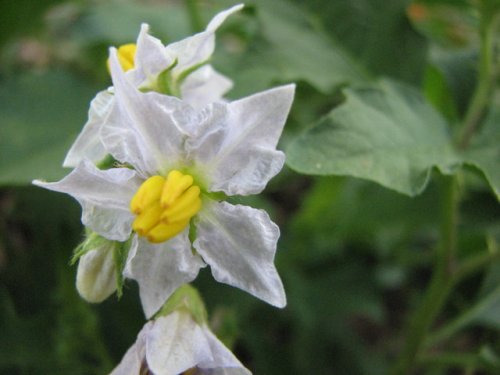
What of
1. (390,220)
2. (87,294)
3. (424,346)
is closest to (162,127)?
(87,294)

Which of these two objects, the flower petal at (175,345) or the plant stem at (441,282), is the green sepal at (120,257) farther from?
the plant stem at (441,282)

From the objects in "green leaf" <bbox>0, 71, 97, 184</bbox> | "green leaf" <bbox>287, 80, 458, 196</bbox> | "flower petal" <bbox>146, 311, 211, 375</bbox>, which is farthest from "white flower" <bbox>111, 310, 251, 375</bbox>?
"green leaf" <bbox>0, 71, 97, 184</bbox>

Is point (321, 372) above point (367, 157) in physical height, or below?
below

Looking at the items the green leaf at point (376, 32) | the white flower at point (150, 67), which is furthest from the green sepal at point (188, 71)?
the green leaf at point (376, 32)

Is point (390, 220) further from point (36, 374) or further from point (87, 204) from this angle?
point (87, 204)

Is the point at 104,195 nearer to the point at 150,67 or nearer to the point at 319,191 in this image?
the point at 150,67

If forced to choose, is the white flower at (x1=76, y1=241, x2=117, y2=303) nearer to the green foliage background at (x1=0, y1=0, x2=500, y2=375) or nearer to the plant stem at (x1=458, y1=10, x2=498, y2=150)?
the green foliage background at (x1=0, y1=0, x2=500, y2=375)

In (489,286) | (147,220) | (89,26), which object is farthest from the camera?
(89,26)

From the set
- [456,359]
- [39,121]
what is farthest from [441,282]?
[39,121]
